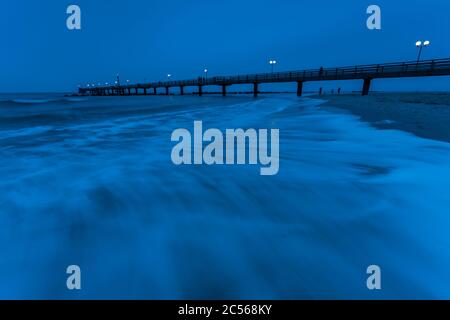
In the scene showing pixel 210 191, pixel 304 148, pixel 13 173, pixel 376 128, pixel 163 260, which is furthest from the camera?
pixel 376 128

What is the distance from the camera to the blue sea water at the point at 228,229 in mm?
2023

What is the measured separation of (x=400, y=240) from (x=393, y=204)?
779 mm

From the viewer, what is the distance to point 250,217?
2.96m

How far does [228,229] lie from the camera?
8.97ft

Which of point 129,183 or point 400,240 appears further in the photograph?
point 129,183

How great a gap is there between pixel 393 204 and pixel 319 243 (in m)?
1.45

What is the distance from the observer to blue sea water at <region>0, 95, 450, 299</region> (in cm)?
202

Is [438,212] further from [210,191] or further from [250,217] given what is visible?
[210,191]
